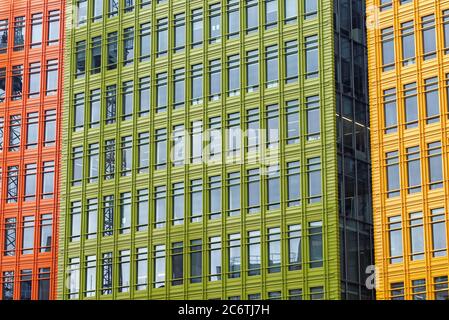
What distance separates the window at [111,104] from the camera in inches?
3278

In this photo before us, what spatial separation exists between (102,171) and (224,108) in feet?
38.0

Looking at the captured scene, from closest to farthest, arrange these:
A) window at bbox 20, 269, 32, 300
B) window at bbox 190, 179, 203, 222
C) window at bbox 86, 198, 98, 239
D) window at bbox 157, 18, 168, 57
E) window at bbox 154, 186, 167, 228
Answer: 1. window at bbox 190, 179, 203, 222
2. window at bbox 154, 186, 167, 228
3. window at bbox 86, 198, 98, 239
4. window at bbox 157, 18, 168, 57
5. window at bbox 20, 269, 32, 300

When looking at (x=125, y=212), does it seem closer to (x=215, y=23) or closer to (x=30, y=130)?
(x=30, y=130)

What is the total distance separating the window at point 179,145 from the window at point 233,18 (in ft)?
25.5

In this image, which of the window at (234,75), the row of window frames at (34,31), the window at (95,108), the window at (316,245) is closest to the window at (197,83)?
the window at (234,75)

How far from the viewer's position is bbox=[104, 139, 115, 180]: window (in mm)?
81875

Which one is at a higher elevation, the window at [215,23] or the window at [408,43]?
the window at [215,23]

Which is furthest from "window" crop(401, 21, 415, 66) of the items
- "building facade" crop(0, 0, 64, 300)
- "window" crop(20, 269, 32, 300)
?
"window" crop(20, 269, 32, 300)

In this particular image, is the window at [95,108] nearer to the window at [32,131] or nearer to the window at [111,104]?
the window at [111,104]

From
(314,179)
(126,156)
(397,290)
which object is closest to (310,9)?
(314,179)

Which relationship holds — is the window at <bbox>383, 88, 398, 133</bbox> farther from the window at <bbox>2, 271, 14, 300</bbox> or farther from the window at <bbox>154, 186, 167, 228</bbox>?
the window at <bbox>2, 271, 14, 300</bbox>

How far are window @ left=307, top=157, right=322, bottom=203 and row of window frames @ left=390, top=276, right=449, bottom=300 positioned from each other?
8081 millimetres
